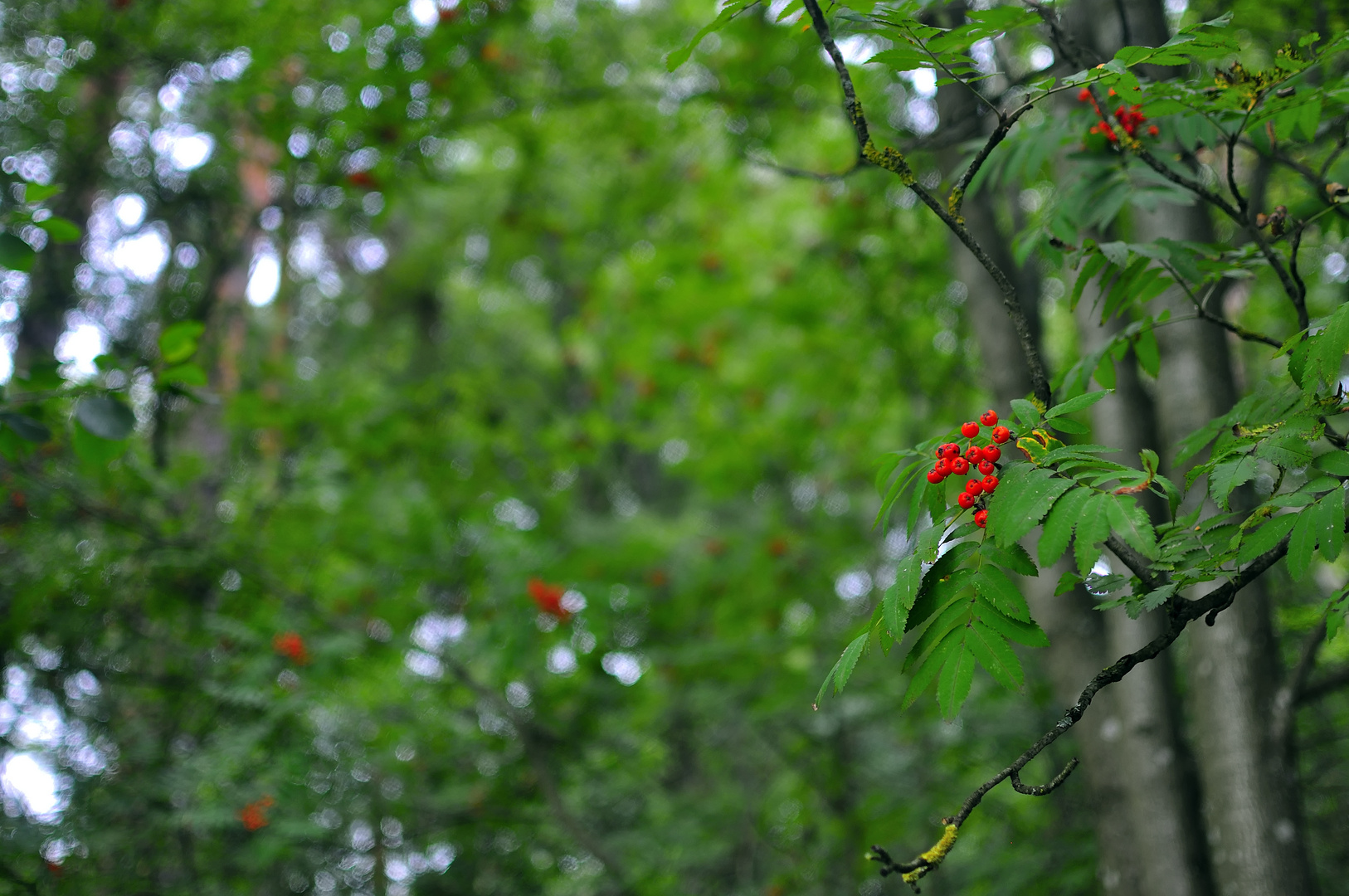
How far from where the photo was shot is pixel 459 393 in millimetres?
5109

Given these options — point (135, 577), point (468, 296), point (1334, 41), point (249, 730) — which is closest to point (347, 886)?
point (249, 730)

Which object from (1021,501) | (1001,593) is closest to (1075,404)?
(1021,501)

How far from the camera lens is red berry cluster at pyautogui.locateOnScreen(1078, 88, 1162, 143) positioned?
5.38 ft

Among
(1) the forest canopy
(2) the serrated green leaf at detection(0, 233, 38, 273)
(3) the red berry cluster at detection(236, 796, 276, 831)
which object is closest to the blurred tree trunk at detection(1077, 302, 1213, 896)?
(1) the forest canopy

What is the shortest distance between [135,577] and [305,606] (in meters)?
0.72

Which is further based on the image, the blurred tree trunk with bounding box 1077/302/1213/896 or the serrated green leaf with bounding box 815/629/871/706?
the blurred tree trunk with bounding box 1077/302/1213/896

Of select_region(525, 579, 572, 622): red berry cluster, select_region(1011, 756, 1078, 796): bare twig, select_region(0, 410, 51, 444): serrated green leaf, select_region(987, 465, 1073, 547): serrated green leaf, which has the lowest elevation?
select_region(525, 579, 572, 622): red berry cluster

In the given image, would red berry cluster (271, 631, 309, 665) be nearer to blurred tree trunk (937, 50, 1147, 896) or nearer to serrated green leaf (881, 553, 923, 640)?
blurred tree trunk (937, 50, 1147, 896)

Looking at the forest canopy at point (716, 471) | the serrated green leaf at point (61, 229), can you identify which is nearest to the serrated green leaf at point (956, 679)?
the forest canopy at point (716, 471)

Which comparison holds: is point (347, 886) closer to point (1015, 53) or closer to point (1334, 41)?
point (1334, 41)

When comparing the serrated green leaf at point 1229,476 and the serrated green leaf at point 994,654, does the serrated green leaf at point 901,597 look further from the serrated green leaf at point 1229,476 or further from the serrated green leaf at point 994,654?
the serrated green leaf at point 1229,476

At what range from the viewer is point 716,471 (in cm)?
599

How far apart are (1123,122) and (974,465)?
0.95 m

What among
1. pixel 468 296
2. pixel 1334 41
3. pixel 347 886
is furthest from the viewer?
pixel 468 296
